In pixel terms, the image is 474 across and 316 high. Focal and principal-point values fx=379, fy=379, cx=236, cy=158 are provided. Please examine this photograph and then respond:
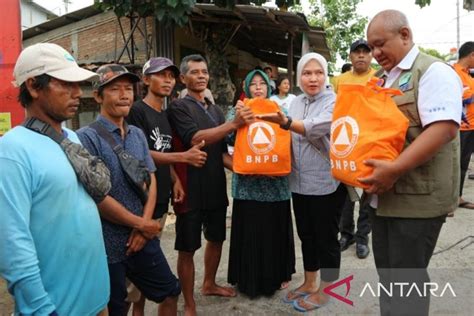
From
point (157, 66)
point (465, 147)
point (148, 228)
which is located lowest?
point (148, 228)

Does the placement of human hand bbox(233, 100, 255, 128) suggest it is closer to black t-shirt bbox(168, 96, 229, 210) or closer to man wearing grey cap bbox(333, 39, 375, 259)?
black t-shirt bbox(168, 96, 229, 210)

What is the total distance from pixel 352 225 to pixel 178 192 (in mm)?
2257

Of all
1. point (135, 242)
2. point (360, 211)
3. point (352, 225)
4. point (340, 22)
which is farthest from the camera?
point (340, 22)

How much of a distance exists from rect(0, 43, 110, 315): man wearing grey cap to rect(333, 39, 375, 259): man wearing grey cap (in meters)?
2.89

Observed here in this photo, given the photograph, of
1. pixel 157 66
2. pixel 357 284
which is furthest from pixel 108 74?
pixel 357 284

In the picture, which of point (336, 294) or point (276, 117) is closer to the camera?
point (276, 117)

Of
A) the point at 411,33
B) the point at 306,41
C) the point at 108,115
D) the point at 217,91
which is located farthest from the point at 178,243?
the point at 306,41

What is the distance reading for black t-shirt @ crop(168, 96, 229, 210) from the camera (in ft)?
8.99

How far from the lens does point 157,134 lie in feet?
8.45

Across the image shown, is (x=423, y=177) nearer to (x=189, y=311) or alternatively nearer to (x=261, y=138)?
(x=261, y=138)

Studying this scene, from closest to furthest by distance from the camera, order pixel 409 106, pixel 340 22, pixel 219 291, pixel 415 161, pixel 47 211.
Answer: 1. pixel 47 211
2. pixel 415 161
3. pixel 409 106
4. pixel 219 291
5. pixel 340 22

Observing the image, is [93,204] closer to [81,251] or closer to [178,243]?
[81,251]

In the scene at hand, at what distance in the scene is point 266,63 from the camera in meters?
14.4

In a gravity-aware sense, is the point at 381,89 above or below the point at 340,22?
below
